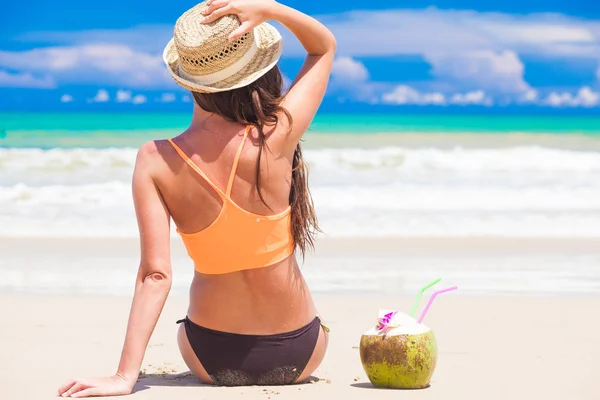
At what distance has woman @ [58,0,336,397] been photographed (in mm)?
2781

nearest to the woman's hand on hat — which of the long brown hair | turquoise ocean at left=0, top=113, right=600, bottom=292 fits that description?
the long brown hair

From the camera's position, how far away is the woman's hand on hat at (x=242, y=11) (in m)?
2.74

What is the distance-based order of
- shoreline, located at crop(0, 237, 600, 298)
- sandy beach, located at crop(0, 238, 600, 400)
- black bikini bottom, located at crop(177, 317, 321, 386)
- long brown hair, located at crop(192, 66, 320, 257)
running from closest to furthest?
long brown hair, located at crop(192, 66, 320, 257)
black bikini bottom, located at crop(177, 317, 321, 386)
sandy beach, located at crop(0, 238, 600, 400)
shoreline, located at crop(0, 237, 600, 298)

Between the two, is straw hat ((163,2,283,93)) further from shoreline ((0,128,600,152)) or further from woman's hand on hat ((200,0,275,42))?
shoreline ((0,128,600,152))

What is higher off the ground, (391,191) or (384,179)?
(391,191)

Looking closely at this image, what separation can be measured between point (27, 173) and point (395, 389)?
11.4 meters

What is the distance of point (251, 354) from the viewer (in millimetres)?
2992

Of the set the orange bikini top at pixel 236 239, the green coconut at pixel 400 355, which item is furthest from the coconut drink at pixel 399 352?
the orange bikini top at pixel 236 239

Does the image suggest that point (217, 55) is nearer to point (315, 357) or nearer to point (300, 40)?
point (300, 40)

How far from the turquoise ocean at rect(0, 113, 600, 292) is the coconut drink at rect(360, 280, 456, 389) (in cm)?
276

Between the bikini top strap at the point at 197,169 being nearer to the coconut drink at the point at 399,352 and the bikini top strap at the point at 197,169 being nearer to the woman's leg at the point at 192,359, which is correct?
the woman's leg at the point at 192,359

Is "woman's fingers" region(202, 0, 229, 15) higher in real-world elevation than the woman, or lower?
higher

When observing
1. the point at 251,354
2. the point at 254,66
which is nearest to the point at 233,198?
the point at 254,66

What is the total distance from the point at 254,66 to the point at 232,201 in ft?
1.35
